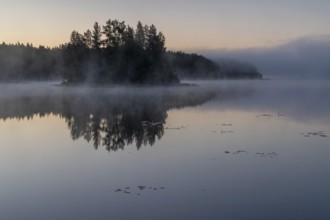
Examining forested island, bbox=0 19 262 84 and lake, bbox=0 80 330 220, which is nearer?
lake, bbox=0 80 330 220

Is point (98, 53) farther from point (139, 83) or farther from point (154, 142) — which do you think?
point (154, 142)

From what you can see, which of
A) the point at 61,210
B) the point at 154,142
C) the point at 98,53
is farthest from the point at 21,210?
the point at 98,53

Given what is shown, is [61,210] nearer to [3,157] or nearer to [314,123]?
[3,157]

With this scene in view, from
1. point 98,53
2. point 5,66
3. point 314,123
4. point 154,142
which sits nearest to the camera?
point 154,142

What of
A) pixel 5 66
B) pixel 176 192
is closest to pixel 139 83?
pixel 5 66

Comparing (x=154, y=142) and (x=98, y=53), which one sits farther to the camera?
(x=98, y=53)

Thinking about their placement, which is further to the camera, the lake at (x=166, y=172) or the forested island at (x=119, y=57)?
the forested island at (x=119, y=57)

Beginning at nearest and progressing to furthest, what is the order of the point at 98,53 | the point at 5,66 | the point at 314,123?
the point at 314,123 → the point at 98,53 → the point at 5,66

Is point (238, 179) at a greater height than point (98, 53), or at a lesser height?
lesser

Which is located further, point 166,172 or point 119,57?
point 119,57

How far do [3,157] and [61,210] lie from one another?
8880 millimetres

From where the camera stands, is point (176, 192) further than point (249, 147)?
No

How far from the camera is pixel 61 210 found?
12633 mm

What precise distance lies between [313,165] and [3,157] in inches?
572
